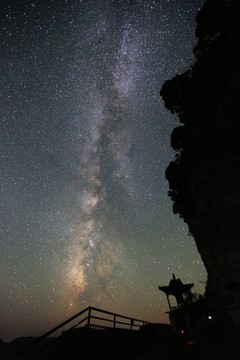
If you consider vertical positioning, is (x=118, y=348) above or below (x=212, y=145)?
below

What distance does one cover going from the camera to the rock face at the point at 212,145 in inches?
827

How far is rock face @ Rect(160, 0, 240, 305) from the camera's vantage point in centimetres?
2102

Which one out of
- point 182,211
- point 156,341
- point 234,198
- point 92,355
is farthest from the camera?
point 182,211

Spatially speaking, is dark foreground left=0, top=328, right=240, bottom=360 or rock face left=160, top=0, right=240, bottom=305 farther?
rock face left=160, top=0, right=240, bottom=305

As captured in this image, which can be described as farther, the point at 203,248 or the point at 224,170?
the point at 203,248

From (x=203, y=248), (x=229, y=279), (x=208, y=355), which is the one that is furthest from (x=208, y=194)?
(x=208, y=355)

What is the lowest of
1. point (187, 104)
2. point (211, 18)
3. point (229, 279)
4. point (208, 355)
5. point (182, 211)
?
point (208, 355)

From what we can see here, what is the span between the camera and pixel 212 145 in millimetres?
23297

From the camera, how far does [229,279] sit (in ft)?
70.5

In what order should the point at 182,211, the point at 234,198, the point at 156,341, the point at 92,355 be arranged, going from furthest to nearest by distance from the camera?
the point at 182,211 → the point at 234,198 → the point at 156,341 → the point at 92,355

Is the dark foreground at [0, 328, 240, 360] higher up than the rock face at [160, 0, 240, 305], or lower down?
lower down

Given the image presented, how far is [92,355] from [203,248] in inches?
731

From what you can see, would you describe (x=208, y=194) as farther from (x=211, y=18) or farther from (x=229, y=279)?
(x=211, y=18)

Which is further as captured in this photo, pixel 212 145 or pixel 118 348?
pixel 212 145
